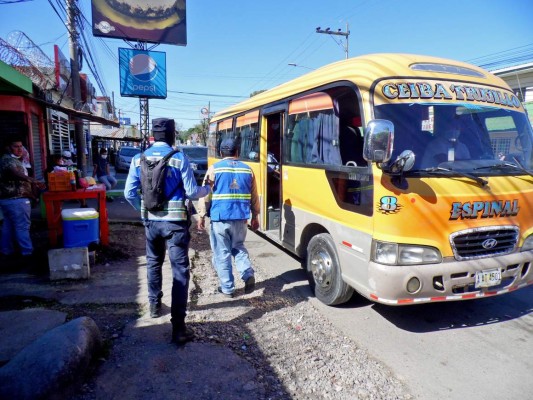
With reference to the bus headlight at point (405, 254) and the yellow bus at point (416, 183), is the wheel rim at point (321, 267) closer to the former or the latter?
the yellow bus at point (416, 183)

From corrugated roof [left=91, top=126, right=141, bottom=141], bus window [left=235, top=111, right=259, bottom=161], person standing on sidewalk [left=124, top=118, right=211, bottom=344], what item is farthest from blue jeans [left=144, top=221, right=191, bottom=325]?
corrugated roof [left=91, top=126, right=141, bottom=141]

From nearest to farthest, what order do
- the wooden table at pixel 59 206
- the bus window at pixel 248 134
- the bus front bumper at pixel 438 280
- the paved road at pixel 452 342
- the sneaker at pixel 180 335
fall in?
the paved road at pixel 452 342
the bus front bumper at pixel 438 280
the sneaker at pixel 180 335
the wooden table at pixel 59 206
the bus window at pixel 248 134

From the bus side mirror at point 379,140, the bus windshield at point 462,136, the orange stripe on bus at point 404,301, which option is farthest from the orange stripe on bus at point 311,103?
the orange stripe on bus at point 404,301

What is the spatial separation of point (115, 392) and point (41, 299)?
2.21m

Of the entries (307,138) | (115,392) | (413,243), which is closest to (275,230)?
(307,138)

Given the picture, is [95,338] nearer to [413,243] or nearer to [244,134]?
[413,243]

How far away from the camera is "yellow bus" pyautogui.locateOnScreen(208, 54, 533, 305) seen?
323 cm

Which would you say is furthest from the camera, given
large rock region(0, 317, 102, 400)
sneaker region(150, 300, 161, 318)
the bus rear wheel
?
the bus rear wheel

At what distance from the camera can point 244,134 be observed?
7.62 metres

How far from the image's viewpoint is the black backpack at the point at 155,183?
3.37 metres

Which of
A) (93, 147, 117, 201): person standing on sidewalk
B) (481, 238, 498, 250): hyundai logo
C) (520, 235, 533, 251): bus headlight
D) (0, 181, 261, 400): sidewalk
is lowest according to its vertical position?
(0, 181, 261, 400): sidewalk

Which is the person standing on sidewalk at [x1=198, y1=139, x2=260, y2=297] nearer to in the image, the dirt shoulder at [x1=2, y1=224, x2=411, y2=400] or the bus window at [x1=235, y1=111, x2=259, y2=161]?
the dirt shoulder at [x1=2, y1=224, x2=411, y2=400]

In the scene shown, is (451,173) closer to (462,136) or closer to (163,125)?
(462,136)

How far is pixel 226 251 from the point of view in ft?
14.8
